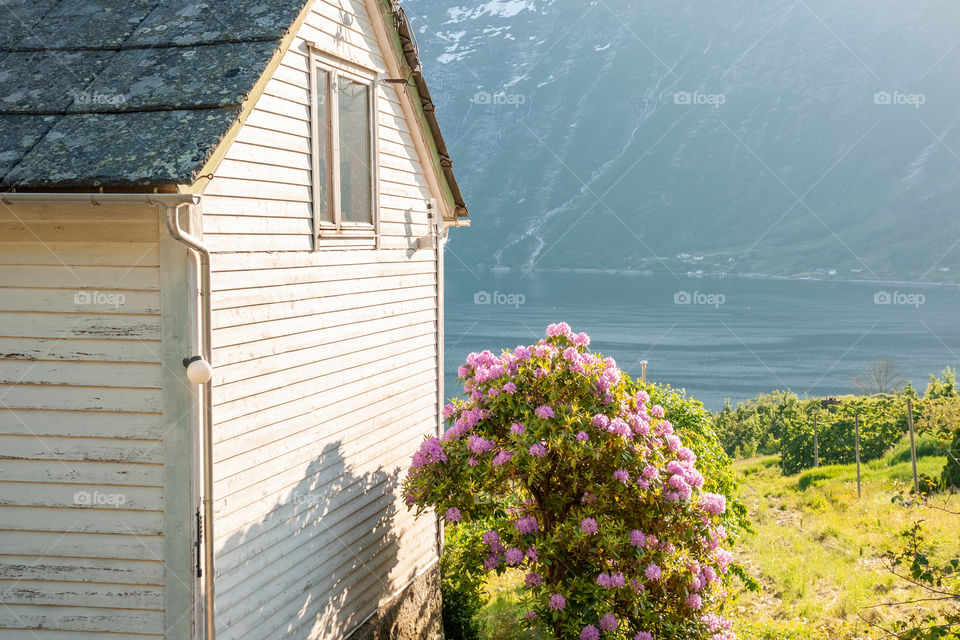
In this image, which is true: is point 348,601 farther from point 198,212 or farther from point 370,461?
point 198,212

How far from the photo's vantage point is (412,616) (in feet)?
30.7

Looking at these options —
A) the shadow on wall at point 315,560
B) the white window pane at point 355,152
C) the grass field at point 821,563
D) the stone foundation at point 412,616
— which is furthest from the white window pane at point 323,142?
the grass field at point 821,563

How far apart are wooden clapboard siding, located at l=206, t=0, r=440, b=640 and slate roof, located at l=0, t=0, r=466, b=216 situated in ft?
1.58

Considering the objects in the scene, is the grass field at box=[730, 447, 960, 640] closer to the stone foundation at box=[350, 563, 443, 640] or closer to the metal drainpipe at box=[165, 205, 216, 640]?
the stone foundation at box=[350, 563, 443, 640]

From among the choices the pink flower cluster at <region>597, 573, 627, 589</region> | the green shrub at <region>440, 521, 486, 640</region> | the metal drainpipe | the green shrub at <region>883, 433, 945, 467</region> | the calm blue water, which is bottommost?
the calm blue water

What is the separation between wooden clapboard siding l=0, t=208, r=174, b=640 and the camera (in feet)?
17.8

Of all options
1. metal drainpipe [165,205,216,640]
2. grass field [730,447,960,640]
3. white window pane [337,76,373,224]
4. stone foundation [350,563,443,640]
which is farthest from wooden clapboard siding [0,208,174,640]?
grass field [730,447,960,640]

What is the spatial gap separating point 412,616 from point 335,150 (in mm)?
5039

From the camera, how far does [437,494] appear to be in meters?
8.11

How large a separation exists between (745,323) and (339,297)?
17198 centimetres

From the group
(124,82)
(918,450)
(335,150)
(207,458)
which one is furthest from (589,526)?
(918,450)

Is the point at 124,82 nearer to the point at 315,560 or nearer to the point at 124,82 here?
the point at 124,82

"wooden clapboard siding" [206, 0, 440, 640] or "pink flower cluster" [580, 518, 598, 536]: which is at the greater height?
"wooden clapboard siding" [206, 0, 440, 640]

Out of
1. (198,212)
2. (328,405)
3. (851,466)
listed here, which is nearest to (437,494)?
(328,405)
